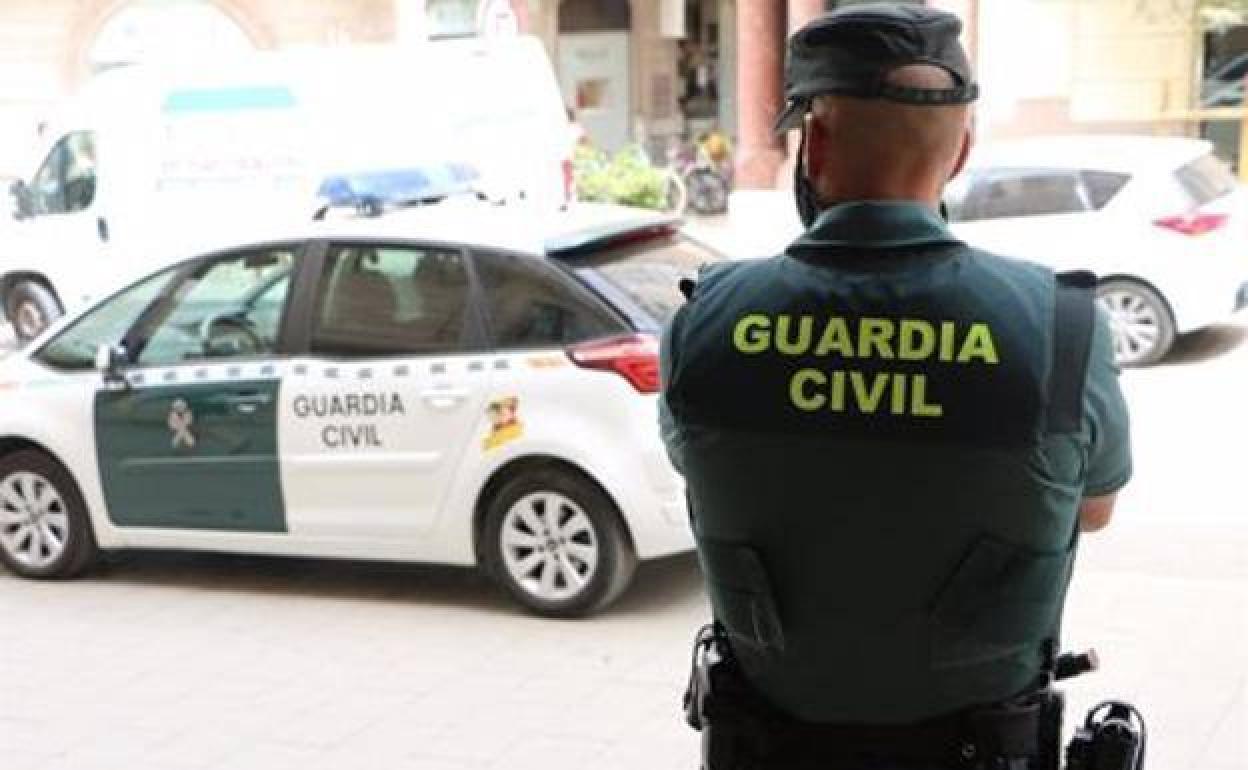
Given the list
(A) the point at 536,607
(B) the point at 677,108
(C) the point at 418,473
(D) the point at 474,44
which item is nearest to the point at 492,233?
(C) the point at 418,473

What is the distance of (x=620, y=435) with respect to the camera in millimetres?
5867

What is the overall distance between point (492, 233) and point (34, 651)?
2.33m

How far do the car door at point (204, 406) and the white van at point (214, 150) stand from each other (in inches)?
272

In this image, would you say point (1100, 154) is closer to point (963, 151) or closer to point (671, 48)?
point (963, 151)

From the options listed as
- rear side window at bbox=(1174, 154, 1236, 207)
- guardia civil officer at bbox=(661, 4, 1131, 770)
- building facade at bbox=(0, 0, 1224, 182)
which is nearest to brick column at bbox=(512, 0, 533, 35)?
building facade at bbox=(0, 0, 1224, 182)

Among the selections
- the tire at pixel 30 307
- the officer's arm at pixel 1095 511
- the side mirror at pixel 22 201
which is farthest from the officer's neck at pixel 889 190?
the side mirror at pixel 22 201

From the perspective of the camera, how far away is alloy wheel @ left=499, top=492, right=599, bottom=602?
602cm

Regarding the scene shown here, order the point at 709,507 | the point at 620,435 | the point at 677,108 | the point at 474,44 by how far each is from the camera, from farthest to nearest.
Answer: the point at 677,108
the point at 474,44
the point at 620,435
the point at 709,507

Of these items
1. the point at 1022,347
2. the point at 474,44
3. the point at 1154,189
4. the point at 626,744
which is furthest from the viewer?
the point at 474,44

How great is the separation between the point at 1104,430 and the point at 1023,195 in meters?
9.39

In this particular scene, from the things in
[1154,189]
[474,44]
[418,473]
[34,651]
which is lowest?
[34,651]

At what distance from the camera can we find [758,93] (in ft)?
58.6

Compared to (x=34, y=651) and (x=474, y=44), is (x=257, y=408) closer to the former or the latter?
(x=34, y=651)

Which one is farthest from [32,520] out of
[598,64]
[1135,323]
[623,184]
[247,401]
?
[598,64]
